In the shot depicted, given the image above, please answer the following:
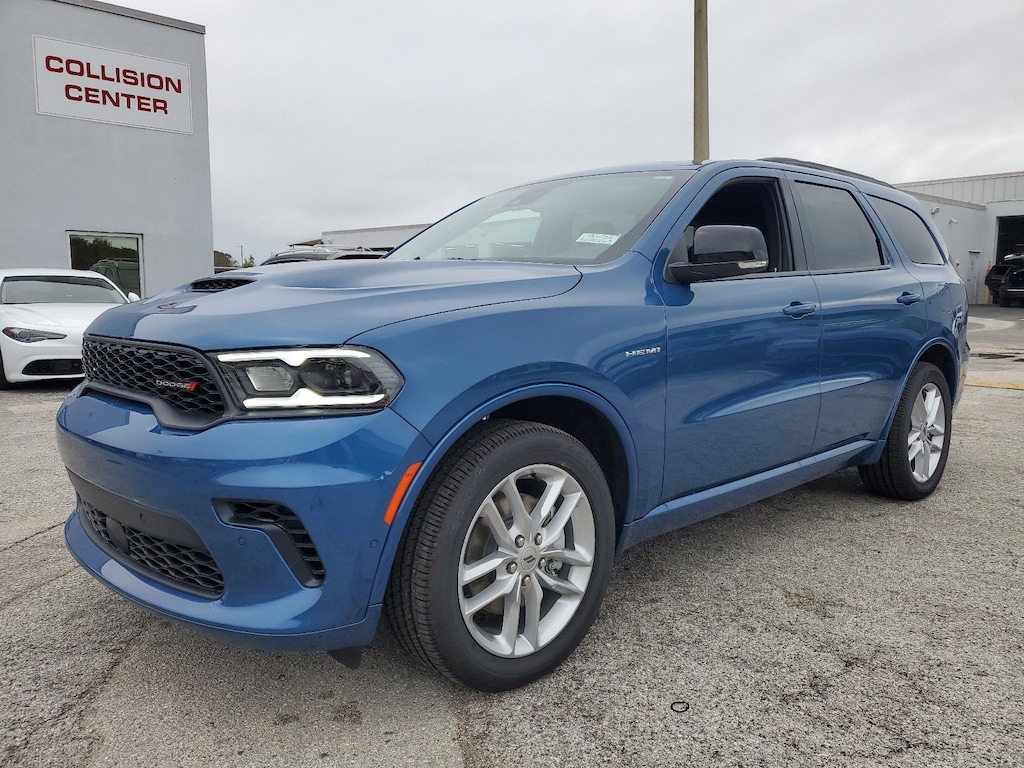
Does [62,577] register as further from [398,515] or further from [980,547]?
[980,547]

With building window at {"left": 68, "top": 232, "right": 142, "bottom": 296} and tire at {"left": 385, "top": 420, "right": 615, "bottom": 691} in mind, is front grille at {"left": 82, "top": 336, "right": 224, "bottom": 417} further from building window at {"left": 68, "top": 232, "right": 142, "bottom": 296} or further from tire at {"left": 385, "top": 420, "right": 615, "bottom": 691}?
building window at {"left": 68, "top": 232, "right": 142, "bottom": 296}

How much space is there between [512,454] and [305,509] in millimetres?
568

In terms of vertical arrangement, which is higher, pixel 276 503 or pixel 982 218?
pixel 982 218

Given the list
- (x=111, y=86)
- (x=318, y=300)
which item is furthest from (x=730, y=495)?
(x=111, y=86)

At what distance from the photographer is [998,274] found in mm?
27016

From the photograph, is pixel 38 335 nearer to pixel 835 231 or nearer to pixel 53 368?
pixel 53 368

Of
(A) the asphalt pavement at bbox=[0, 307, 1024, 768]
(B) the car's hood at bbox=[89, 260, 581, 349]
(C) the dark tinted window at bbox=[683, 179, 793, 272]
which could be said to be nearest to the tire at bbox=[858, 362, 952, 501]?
(A) the asphalt pavement at bbox=[0, 307, 1024, 768]

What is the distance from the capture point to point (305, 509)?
179 cm

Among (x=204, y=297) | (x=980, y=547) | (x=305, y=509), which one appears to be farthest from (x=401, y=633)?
(x=980, y=547)

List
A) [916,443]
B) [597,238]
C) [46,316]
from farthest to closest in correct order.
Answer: [46,316] < [916,443] < [597,238]

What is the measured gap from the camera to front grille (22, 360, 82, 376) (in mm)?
7949

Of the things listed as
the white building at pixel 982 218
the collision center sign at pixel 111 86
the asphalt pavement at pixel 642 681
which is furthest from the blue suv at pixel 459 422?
the white building at pixel 982 218

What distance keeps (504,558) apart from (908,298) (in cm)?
276

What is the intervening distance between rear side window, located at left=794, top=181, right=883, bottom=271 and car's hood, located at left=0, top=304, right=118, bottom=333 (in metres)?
7.18
